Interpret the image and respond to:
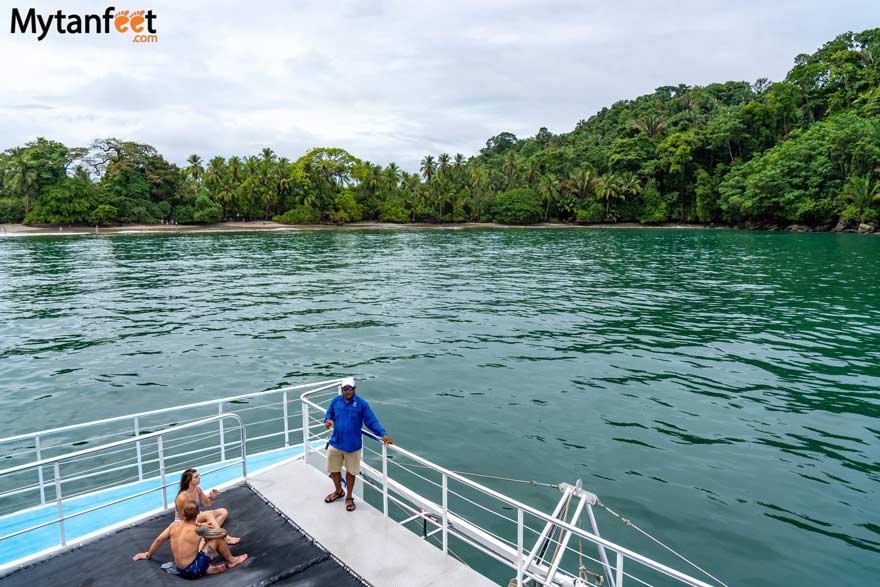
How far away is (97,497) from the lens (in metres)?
8.88

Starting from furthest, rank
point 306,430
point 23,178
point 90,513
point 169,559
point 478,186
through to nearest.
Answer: point 478,186 → point 23,178 → point 306,430 → point 90,513 → point 169,559

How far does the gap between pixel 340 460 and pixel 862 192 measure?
328 ft

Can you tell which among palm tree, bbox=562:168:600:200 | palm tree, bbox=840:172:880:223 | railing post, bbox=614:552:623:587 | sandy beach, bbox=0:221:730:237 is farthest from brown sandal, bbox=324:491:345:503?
palm tree, bbox=562:168:600:200

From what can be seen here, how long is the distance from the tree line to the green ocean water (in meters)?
60.0

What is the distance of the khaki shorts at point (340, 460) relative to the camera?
Answer: 802 centimetres

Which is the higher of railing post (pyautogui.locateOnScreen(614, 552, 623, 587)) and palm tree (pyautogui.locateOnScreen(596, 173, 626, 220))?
palm tree (pyautogui.locateOnScreen(596, 173, 626, 220))

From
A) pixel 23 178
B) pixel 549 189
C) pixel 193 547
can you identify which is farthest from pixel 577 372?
pixel 549 189

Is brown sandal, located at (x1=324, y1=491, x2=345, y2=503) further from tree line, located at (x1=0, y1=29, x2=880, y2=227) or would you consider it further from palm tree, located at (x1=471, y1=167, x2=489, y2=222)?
palm tree, located at (x1=471, y1=167, x2=489, y2=222)

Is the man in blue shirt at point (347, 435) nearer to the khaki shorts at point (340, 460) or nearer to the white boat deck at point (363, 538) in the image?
the khaki shorts at point (340, 460)

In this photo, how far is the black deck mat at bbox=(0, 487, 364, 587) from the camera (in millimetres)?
6113

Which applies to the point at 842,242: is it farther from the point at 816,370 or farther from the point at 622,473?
the point at 622,473

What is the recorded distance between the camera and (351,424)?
7984 millimetres

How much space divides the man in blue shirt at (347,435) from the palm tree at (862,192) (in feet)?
322

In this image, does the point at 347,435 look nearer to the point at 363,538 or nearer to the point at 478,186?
the point at 363,538
